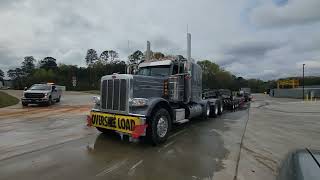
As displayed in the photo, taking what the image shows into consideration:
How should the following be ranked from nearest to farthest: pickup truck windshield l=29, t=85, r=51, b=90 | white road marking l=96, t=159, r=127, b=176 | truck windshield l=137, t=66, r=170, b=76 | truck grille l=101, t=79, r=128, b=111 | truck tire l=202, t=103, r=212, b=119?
1. white road marking l=96, t=159, r=127, b=176
2. truck grille l=101, t=79, r=128, b=111
3. truck windshield l=137, t=66, r=170, b=76
4. truck tire l=202, t=103, r=212, b=119
5. pickup truck windshield l=29, t=85, r=51, b=90

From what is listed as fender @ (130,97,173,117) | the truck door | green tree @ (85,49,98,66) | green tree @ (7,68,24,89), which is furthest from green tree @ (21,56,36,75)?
fender @ (130,97,173,117)

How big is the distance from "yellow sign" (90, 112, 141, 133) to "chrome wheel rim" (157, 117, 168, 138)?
0.89m

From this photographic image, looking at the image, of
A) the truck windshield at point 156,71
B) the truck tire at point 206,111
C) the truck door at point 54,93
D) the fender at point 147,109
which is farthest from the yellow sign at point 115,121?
the truck door at point 54,93

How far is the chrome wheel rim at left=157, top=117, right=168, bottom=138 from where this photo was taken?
8656 millimetres

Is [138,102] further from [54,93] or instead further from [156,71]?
[54,93]

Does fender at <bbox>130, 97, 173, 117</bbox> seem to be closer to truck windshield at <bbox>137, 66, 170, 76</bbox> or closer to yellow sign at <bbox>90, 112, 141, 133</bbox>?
yellow sign at <bbox>90, 112, 141, 133</bbox>

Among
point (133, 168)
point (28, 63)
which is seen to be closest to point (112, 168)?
point (133, 168)

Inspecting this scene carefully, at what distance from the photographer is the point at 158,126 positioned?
8.59m

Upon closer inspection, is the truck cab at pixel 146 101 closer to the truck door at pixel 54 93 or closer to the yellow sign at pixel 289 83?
the truck door at pixel 54 93

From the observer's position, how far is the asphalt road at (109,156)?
578 centimetres

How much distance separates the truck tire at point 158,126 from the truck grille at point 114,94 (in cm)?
90

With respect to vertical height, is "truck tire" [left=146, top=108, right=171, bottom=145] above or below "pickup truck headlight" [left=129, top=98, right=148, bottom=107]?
below

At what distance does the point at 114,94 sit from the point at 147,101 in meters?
1.09

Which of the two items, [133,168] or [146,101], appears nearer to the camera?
[133,168]
